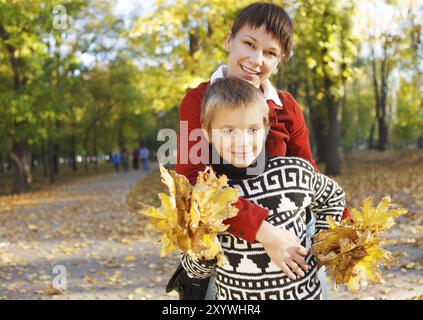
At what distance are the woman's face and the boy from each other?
13 centimetres

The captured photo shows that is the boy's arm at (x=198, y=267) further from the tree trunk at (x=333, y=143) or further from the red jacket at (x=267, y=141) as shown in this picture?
the tree trunk at (x=333, y=143)

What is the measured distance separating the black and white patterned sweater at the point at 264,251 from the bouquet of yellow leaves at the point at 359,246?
0.41ft

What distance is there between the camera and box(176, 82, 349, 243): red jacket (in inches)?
57.2

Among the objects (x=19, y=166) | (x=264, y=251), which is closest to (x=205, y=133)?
(x=264, y=251)

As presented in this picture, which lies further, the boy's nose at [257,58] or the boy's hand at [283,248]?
the boy's nose at [257,58]

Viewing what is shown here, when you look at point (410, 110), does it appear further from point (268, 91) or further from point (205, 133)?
point (205, 133)

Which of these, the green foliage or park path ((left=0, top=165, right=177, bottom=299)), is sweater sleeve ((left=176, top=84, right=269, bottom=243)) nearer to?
park path ((left=0, top=165, right=177, bottom=299))

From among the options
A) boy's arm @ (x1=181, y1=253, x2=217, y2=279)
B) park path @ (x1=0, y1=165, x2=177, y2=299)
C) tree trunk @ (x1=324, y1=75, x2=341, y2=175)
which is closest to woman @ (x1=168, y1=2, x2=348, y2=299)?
boy's arm @ (x1=181, y1=253, x2=217, y2=279)

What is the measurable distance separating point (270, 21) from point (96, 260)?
6253mm

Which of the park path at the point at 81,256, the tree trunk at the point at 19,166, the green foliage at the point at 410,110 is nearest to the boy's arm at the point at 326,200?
the park path at the point at 81,256

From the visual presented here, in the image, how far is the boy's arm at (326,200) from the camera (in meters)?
1.70

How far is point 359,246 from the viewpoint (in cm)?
146
